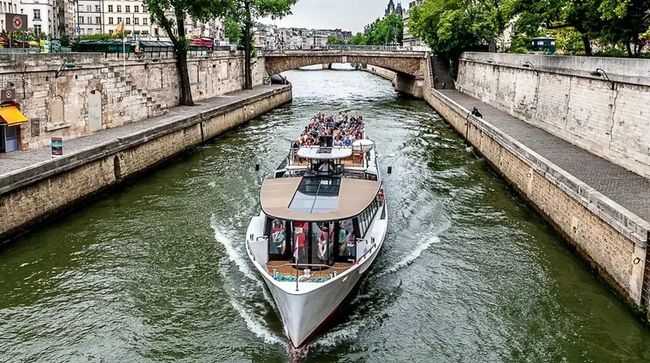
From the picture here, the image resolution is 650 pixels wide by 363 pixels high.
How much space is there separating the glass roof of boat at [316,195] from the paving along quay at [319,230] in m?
0.08

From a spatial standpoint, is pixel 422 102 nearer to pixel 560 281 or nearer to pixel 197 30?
pixel 560 281

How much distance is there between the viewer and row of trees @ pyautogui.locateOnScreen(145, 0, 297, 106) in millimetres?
38094

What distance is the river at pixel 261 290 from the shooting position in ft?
45.7

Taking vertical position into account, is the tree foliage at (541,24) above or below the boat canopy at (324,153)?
above

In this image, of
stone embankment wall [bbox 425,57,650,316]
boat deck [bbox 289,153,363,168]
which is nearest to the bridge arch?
stone embankment wall [bbox 425,57,650,316]

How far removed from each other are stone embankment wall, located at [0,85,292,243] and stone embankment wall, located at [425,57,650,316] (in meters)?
15.3

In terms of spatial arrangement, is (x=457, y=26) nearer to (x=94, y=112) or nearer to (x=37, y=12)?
(x=94, y=112)

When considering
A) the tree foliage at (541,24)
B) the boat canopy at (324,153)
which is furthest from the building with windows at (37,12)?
the boat canopy at (324,153)

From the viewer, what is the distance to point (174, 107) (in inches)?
1624

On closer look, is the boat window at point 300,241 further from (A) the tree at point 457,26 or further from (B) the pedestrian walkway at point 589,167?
(A) the tree at point 457,26

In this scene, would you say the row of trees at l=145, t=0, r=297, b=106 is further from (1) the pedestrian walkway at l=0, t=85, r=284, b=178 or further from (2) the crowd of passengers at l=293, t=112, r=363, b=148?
(2) the crowd of passengers at l=293, t=112, r=363, b=148

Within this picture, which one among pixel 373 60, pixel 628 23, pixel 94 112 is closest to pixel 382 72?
pixel 373 60

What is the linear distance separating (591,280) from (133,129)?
22.0 m

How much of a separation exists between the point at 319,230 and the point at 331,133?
41.6 ft
